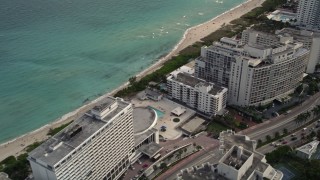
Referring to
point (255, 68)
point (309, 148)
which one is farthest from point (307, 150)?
point (255, 68)

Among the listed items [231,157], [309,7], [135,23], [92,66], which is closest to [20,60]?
[92,66]

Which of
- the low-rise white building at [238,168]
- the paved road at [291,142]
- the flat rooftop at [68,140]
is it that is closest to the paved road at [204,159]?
the paved road at [291,142]

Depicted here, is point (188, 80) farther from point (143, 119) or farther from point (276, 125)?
point (276, 125)

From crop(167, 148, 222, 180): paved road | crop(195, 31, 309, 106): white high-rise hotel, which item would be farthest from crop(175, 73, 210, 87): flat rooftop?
crop(167, 148, 222, 180): paved road

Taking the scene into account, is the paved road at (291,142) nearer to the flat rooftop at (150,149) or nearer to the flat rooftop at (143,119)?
the flat rooftop at (150,149)

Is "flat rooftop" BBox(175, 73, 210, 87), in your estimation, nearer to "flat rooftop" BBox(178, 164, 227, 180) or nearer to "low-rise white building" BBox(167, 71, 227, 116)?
"low-rise white building" BBox(167, 71, 227, 116)

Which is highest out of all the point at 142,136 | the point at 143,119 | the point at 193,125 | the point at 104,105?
the point at 104,105
